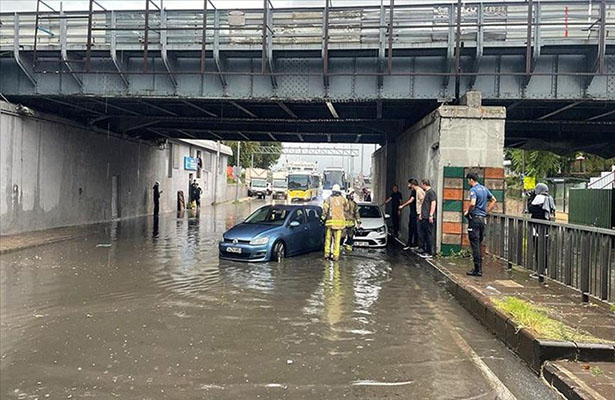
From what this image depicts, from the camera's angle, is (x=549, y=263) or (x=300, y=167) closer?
(x=549, y=263)

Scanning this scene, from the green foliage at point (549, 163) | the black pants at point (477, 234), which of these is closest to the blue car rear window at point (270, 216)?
the black pants at point (477, 234)

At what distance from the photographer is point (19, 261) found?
12.9 metres

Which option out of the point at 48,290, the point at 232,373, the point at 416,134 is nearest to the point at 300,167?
the point at 416,134

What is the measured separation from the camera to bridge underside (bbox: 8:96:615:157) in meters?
18.5

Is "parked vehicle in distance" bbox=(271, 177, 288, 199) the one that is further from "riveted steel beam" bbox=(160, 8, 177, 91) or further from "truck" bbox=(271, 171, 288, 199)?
"riveted steel beam" bbox=(160, 8, 177, 91)

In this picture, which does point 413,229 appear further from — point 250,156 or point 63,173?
point 250,156

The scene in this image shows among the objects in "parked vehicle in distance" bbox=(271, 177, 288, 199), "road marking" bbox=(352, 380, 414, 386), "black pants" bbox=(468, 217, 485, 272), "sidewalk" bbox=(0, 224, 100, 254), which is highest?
"parked vehicle in distance" bbox=(271, 177, 288, 199)

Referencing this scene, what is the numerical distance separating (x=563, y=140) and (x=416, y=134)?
10918 mm

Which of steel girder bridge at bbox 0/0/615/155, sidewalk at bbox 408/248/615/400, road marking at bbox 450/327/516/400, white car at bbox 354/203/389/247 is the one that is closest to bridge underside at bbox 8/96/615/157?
steel girder bridge at bbox 0/0/615/155

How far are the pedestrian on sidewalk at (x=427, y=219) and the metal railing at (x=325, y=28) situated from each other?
380 centimetres

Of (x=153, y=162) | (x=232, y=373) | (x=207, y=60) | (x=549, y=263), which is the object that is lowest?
(x=232, y=373)

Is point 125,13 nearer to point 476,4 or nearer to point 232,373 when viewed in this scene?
point 476,4

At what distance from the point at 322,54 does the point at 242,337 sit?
10487 mm

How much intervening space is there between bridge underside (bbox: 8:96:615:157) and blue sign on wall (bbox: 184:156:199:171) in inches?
349
